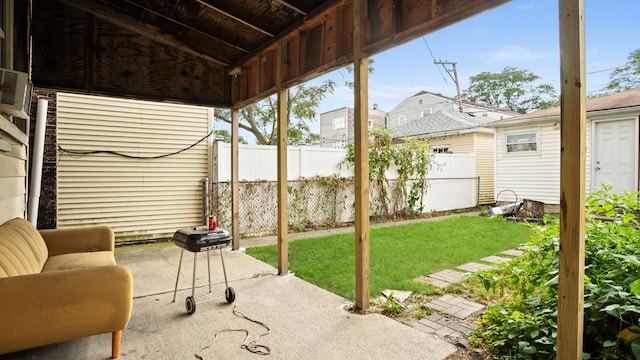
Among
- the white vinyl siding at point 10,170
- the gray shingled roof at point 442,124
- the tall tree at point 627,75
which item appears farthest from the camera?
the tall tree at point 627,75

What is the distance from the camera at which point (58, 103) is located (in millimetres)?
5383

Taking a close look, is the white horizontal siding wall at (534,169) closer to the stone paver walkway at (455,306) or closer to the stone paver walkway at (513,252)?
the stone paver walkway at (513,252)

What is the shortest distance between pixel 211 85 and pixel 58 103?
8.42 ft

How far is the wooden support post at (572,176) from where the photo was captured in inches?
65.3

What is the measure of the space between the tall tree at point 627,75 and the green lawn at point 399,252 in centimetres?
1773

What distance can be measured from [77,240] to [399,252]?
13.2ft

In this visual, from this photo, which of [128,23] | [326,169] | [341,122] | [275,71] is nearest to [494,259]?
[275,71]

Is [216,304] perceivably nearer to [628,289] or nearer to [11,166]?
[11,166]

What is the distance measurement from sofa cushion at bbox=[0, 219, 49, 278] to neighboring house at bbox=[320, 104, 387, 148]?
69.2 feet

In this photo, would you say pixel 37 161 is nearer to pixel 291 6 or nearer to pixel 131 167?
pixel 131 167

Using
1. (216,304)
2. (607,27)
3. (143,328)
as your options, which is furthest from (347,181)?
(607,27)

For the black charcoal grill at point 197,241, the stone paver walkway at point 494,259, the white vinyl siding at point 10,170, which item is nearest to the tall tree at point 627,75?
the stone paver walkway at point 494,259

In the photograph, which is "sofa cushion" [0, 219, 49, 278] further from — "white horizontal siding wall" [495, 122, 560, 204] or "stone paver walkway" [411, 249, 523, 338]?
"white horizontal siding wall" [495, 122, 560, 204]

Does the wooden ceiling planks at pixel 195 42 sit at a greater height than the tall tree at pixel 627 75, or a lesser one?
lesser
